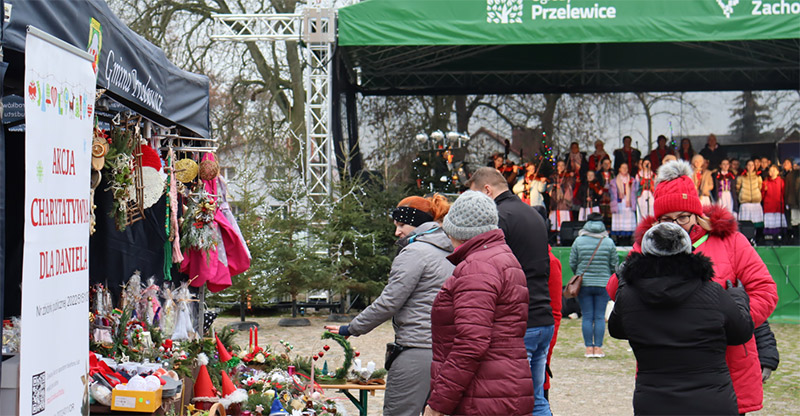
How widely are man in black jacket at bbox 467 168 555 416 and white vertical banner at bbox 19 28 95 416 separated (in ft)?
7.92

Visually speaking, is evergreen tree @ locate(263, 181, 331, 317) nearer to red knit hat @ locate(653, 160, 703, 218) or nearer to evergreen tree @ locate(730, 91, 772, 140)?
red knit hat @ locate(653, 160, 703, 218)

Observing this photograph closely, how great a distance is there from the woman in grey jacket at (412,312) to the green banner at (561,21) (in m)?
8.29

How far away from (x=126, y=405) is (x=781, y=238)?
15347mm

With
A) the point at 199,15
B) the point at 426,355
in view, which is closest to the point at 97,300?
the point at 426,355

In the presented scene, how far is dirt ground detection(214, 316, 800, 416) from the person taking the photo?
7020 millimetres

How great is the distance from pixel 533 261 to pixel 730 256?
135 cm

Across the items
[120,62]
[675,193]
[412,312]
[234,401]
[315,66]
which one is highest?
[315,66]

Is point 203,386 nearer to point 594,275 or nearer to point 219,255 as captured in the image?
point 219,255

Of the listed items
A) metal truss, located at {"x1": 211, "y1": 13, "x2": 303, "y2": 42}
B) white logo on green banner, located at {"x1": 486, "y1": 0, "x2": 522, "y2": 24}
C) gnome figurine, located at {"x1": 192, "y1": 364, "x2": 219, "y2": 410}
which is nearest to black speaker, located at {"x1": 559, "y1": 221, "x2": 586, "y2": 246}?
white logo on green banner, located at {"x1": 486, "y1": 0, "x2": 522, "y2": 24}

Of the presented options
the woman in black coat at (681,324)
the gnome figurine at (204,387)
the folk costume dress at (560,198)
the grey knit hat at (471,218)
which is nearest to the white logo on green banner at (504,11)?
the folk costume dress at (560,198)

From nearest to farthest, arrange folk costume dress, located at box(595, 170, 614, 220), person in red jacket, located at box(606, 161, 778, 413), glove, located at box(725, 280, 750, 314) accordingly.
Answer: glove, located at box(725, 280, 750, 314) < person in red jacket, located at box(606, 161, 778, 413) < folk costume dress, located at box(595, 170, 614, 220)

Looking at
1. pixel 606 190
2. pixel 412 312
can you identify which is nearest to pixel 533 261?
pixel 412 312

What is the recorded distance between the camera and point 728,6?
1218cm

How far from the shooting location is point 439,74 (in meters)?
17.1
